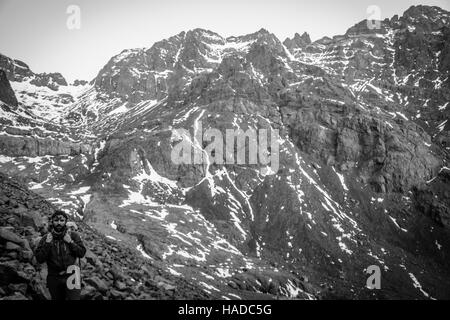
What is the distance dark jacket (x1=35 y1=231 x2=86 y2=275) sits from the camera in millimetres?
17172

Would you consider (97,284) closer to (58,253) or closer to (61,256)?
(61,256)

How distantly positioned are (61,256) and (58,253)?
18cm

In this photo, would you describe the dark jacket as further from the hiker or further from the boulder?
the boulder

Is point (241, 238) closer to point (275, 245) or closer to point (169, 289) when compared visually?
point (275, 245)

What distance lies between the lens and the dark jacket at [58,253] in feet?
56.3

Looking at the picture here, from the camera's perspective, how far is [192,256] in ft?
458

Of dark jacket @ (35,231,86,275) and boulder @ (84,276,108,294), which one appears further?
boulder @ (84,276,108,294)

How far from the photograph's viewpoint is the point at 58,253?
17344 millimetres

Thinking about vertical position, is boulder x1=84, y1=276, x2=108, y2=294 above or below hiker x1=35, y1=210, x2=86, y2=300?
below

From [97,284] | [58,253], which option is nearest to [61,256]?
[58,253]

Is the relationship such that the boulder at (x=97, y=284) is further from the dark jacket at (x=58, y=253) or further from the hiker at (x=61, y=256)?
the dark jacket at (x=58, y=253)

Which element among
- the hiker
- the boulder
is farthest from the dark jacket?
the boulder

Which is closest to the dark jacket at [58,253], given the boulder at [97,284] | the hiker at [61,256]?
the hiker at [61,256]
